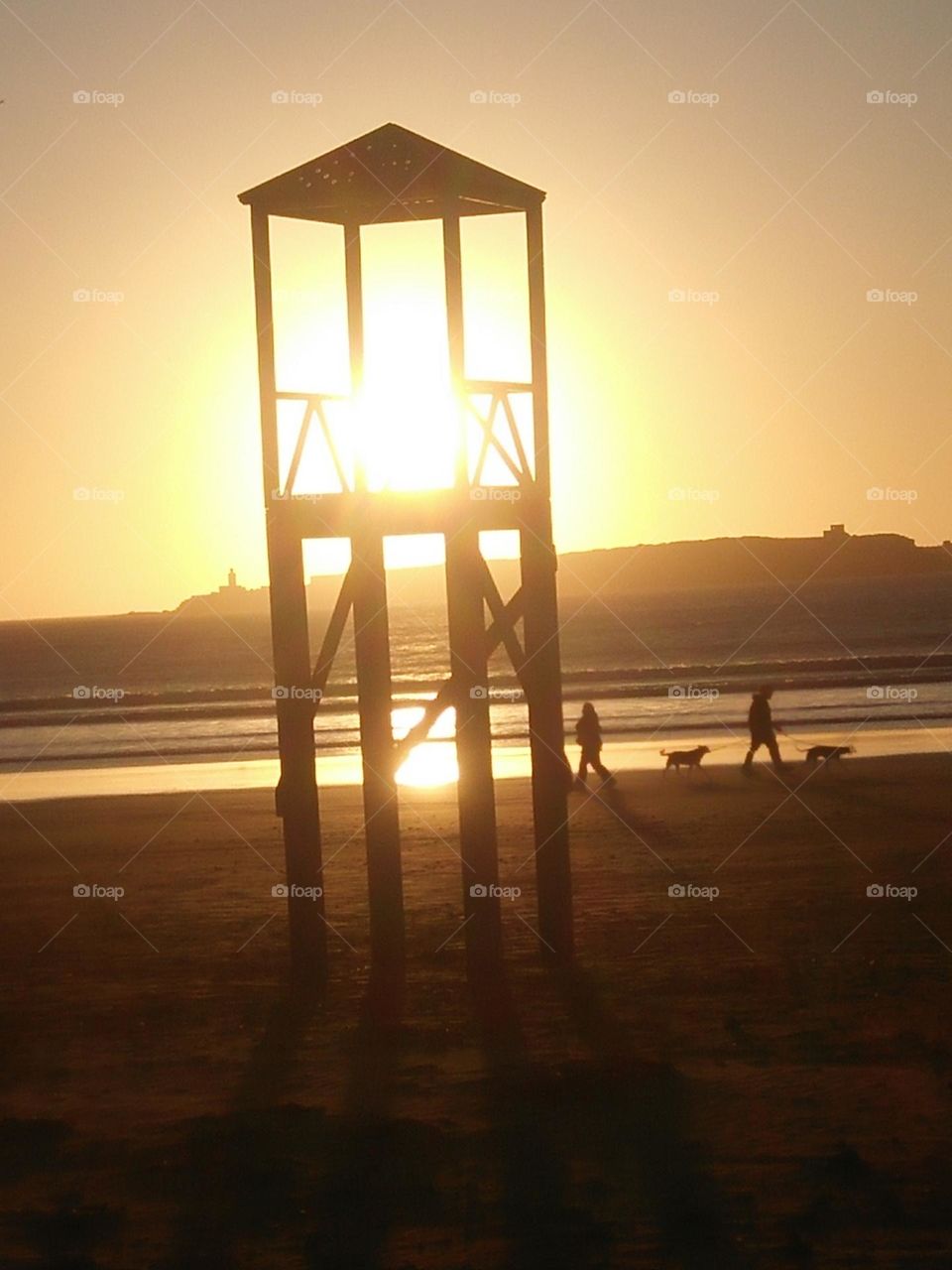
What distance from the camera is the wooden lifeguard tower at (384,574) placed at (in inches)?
482

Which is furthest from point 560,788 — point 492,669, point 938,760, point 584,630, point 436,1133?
point 584,630

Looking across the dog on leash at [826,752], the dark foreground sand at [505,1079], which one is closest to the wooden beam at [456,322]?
the dark foreground sand at [505,1079]

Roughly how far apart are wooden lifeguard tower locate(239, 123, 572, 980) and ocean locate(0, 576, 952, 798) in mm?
12235

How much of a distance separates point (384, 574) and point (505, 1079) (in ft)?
13.2

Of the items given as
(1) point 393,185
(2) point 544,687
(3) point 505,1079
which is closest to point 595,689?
(2) point 544,687

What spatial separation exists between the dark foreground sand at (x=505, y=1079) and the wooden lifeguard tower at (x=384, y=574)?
90 centimetres

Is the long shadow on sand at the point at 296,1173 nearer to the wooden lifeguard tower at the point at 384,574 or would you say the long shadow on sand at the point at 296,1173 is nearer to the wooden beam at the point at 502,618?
the wooden lifeguard tower at the point at 384,574

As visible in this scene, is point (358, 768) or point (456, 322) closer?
point (456, 322)

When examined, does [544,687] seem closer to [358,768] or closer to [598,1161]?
[598,1161]

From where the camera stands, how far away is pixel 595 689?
55.1m

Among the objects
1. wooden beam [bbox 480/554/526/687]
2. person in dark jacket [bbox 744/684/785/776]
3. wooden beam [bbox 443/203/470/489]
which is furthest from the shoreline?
wooden beam [bbox 443/203/470/489]

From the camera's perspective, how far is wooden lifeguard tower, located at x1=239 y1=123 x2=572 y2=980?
12242 mm

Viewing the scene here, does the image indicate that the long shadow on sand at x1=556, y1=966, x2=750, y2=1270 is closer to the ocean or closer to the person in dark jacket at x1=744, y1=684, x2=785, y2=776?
the person in dark jacket at x1=744, y1=684, x2=785, y2=776

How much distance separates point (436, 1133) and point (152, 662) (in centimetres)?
10057
